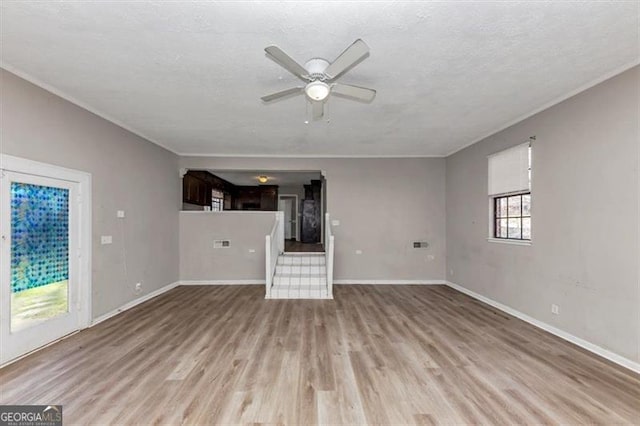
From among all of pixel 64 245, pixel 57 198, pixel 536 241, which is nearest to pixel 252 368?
pixel 64 245

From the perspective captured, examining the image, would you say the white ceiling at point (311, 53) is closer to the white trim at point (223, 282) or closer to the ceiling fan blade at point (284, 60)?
the ceiling fan blade at point (284, 60)

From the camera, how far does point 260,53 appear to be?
272 cm

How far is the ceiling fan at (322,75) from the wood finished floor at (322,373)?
2.59 metres

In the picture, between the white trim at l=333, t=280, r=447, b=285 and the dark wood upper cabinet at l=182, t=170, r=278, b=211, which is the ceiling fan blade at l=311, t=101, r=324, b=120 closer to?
the white trim at l=333, t=280, r=447, b=285

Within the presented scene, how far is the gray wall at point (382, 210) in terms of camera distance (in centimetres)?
695

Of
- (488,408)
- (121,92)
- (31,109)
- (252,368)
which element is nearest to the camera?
(488,408)

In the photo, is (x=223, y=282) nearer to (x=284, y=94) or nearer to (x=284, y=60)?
(x=284, y=94)

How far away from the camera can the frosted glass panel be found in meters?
3.16

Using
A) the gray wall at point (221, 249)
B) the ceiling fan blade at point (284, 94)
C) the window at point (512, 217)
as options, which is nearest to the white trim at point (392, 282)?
the gray wall at point (221, 249)

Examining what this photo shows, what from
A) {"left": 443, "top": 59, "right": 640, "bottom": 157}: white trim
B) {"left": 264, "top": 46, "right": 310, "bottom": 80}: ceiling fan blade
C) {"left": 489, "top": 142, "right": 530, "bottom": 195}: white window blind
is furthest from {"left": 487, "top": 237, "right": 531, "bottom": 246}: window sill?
{"left": 264, "top": 46, "right": 310, "bottom": 80}: ceiling fan blade

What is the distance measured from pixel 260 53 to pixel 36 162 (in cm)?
274

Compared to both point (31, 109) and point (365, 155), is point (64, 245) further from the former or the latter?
point (365, 155)

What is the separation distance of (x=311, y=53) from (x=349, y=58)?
1.69 feet

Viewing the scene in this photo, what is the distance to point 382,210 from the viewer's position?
700 centimetres
